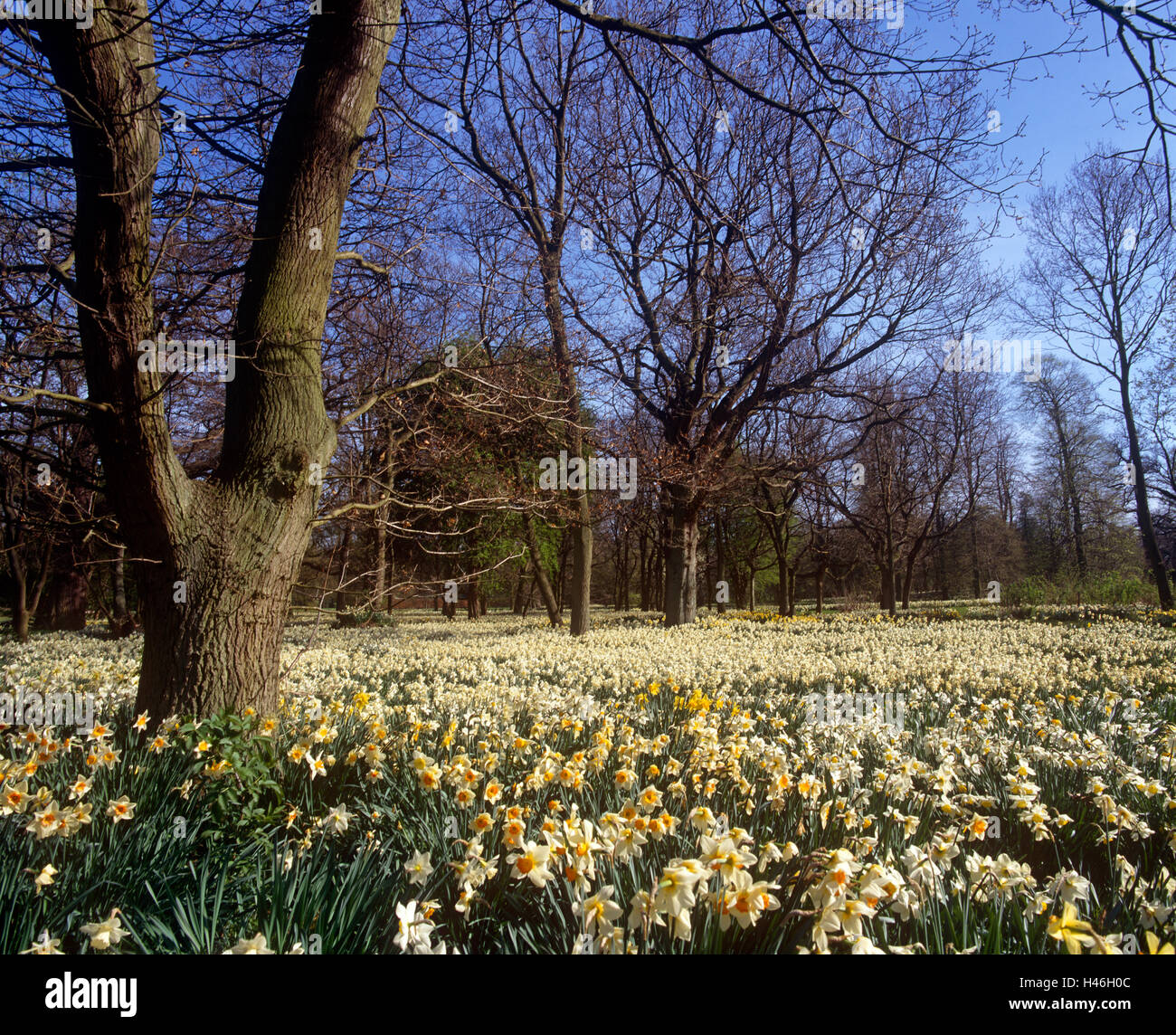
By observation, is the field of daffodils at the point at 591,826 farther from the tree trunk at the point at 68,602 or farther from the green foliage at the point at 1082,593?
the green foliage at the point at 1082,593

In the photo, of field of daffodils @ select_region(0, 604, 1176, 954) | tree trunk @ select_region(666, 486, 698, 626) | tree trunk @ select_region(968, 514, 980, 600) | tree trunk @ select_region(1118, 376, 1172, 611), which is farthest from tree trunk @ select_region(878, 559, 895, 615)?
field of daffodils @ select_region(0, 604, 1176, 954)

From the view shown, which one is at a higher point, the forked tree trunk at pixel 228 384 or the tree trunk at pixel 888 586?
the forked tree trunk at pixel 228 384

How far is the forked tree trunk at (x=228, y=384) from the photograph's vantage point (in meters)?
3.38

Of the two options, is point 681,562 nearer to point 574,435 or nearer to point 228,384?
point 574,435

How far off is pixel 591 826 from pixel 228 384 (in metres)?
3.31

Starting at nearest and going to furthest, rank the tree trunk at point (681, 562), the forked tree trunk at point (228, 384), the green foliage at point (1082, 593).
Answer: the forked tree trunk at point (228, 384) → the tree trunk at point (681, 562) → the green foliage at point (1082, 593)

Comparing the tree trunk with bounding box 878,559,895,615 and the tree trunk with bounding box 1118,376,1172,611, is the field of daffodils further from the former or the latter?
the tree trunk with bounding box 878,559,895,615

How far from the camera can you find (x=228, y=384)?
3820 mm

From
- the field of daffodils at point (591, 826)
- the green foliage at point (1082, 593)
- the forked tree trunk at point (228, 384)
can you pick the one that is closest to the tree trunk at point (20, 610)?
the field of daffodils at point (591, 826)

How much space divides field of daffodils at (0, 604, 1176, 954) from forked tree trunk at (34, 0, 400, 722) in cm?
48

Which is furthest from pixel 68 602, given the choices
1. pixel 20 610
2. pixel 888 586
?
pixel 888 586

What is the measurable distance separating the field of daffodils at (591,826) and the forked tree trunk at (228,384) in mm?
479

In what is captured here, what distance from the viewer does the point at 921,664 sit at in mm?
6891
